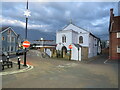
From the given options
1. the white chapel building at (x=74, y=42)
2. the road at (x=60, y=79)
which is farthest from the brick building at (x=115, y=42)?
the road at (x=60, y=79)

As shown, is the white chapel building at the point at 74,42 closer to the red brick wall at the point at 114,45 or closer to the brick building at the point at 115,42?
the red brick wall at the point at 114,45

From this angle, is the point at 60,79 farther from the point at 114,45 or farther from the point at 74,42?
the point at 114,45

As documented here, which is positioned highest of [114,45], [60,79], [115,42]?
[115,42]

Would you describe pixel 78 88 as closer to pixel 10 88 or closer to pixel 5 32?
pixel 10 88

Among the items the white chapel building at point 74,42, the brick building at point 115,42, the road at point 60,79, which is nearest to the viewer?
the road at point 60,79

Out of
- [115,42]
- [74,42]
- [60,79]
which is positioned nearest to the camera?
[60,79]

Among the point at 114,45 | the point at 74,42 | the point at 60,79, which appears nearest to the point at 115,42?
the point at 114,45

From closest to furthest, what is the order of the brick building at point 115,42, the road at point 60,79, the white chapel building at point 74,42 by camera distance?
the road at point 60,79, the white chapel building at point 74,42, the brick building at point 115,42

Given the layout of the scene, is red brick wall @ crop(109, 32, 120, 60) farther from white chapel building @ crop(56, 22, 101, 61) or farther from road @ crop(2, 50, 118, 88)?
road @ crop(2, 50, 118, 88)

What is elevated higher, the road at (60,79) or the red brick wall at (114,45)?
the red brick wall at (114,45)

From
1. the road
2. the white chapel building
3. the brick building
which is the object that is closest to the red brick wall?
the brick building

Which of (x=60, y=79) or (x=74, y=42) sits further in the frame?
(x=74, y=42)

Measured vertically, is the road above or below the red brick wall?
below

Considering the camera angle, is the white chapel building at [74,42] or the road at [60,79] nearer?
the road at [60,79]
